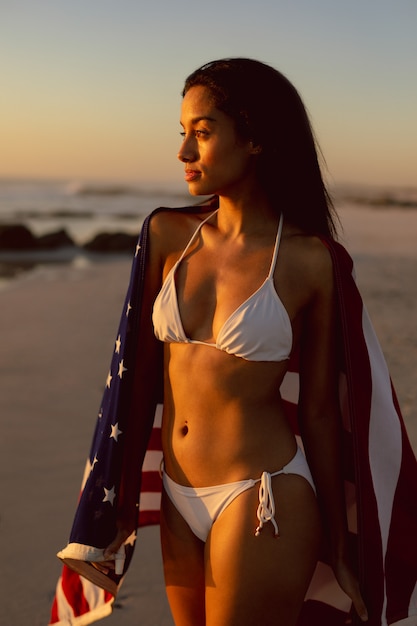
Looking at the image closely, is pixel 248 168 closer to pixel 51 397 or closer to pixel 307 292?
pixel 307 292

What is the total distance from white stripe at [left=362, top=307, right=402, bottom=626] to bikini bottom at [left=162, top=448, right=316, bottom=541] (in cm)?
24

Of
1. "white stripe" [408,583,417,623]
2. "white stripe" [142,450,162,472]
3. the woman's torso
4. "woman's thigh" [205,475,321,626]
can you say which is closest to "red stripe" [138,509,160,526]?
"white stripe" [142,450,162,472]

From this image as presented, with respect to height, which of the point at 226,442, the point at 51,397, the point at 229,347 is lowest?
the point at 51,397

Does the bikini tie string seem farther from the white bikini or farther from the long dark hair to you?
the long dark hair

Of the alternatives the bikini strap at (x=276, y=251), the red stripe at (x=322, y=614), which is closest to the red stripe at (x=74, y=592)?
the red stripe at (x=322, y=614)

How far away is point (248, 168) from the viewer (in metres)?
2.44

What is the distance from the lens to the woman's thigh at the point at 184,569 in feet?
8.09

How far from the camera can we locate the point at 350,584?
2543mm

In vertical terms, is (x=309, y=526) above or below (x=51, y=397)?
above

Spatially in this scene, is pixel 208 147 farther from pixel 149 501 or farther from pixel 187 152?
pixel 149 501

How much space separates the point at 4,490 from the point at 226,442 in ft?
9.14

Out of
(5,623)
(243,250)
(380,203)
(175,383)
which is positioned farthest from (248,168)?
(380,203)

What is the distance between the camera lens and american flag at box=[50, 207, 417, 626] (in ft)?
8.16

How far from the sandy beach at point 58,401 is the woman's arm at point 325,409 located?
136 centimetres
